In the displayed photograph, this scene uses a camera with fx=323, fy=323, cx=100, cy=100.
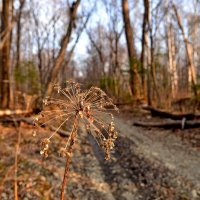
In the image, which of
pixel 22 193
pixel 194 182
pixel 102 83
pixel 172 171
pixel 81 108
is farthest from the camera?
pixel 102 83

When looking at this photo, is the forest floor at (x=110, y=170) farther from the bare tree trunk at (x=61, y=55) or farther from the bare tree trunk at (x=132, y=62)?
the bare tree trunk at (x=132, y=62)

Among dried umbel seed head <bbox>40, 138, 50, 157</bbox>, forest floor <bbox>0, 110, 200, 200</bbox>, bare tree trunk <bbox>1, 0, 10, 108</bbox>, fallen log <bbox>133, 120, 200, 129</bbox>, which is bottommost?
forest floor <bbox>0, 110, 200, 200</bbox>

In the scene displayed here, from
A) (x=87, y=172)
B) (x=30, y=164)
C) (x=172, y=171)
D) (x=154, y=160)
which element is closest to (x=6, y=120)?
(x=30, y=164)

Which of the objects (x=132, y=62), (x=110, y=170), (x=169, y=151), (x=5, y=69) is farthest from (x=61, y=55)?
(x=132, y=62)

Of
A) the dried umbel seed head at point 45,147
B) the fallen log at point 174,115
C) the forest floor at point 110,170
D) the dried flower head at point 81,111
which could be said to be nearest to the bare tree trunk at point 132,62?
the fallen log at point 174,115

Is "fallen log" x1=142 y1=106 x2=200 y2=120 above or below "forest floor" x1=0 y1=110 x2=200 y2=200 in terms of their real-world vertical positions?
above

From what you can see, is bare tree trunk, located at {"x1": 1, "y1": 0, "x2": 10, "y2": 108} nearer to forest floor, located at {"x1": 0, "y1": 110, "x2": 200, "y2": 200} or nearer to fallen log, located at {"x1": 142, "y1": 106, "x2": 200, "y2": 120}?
forest floor, located at {"x1": 0, "y1": 110, "x2": 200, "y2": 200}

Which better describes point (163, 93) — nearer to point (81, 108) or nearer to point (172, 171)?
point (172, 171)

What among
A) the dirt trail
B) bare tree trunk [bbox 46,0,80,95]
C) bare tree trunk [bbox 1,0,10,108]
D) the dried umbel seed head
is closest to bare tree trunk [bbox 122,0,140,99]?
bare tree trunk [bbox 46,0,80,95]

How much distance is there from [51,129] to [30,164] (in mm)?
2132

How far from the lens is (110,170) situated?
6012mm

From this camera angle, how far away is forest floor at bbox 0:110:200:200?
4844 mm

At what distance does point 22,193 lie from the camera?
4.48 m

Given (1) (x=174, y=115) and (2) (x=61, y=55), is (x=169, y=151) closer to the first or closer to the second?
(1) (x=174, y=115)
